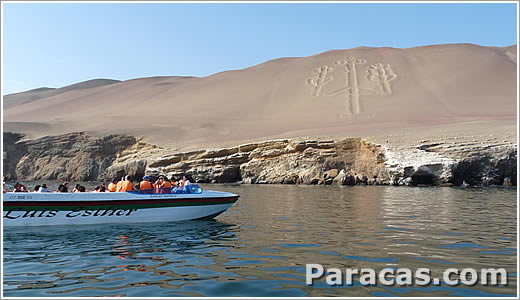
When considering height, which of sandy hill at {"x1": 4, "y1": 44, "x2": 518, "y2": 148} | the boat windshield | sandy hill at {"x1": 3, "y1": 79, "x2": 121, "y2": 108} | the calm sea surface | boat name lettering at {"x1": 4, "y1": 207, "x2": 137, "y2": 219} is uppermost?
sandy hill at {"x1": 3, "y1": 79, "x2": 121, "y2": 108}

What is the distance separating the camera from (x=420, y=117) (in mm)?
66125

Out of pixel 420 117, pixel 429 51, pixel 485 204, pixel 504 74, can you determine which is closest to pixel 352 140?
pixel 485 204

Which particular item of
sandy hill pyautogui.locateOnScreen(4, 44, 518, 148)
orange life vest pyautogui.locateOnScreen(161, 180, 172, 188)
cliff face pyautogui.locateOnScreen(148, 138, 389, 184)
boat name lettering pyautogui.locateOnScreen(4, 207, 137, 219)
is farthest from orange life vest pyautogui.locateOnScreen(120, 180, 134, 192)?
sandy hill pyautogui.locateOnScreen(4, 44, 518, 148)

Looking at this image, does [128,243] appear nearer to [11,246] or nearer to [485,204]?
[11,246]

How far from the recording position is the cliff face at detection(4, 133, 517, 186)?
1371 inches

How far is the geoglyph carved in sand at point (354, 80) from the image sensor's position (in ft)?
258

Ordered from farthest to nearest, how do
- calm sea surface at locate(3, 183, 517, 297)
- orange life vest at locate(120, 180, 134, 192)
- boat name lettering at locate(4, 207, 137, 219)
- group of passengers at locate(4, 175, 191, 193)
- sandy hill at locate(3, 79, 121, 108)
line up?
1. sandy hill at locate(3, 79, 121, 108)
2. orange life vest at locate(120, 180, 134, 192)
3. group of passengers at locate(4, 175, 191, 193)
4. boat name lettering at locate(4, 207, 137, 219)
5. calm sea surface at locate(3, 183, 517, 297)

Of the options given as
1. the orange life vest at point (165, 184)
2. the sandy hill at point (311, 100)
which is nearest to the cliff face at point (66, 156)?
the sandy hill at point (311, 100)

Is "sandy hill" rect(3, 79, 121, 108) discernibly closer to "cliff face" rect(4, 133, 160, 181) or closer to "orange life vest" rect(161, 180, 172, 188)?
"cliff face" rect(4, 133, 160, 181)

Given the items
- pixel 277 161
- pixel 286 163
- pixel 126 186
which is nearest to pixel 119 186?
pixel 126 186

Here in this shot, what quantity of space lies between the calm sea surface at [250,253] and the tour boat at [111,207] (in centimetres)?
33

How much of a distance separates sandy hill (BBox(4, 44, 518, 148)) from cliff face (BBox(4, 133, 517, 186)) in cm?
616

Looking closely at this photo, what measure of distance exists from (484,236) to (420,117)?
5696cm

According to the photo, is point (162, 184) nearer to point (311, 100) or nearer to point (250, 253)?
point (250, 253)
